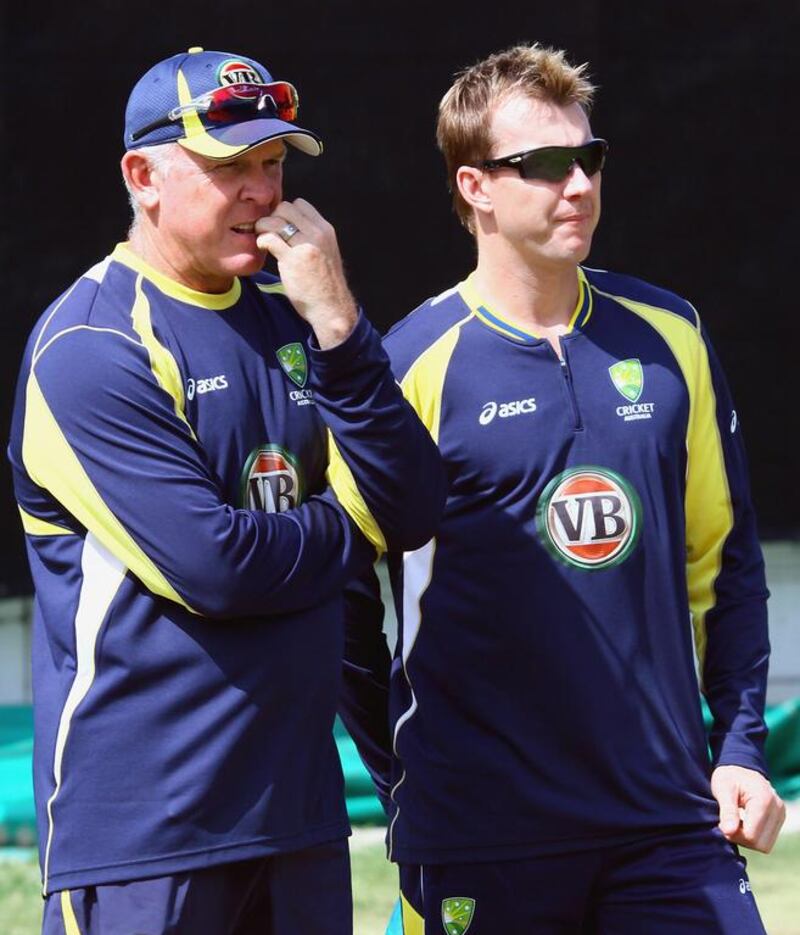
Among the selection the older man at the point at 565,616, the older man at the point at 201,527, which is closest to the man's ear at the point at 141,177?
the older man at the point at 201,527

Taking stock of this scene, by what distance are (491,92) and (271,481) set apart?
781mm

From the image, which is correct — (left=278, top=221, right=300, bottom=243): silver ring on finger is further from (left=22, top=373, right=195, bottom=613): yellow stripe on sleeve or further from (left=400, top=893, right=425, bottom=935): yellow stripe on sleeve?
(left=400, top=893, right=425, bottom=935): yellow stripe on sleeve

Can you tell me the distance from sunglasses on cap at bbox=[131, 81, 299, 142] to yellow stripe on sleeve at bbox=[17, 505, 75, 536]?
546 mm

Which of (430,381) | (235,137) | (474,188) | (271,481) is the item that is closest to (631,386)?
(430,381)

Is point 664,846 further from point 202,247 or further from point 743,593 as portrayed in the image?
point 202,247

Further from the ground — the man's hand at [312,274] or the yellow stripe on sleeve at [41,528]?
the man's hand at [312,274]

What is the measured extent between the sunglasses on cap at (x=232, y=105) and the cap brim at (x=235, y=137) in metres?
0.02

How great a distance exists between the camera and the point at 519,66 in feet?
9.70

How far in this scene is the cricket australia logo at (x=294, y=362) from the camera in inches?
104

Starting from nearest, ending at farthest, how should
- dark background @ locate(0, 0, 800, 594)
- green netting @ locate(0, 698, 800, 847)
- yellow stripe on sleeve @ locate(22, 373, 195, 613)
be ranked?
yellow stripe on sleeve @ locate(22, 373, 195, 613) < green netting @ locate(0, 698, 800, 847) < dark background @ locate(0, 0, 800, 594)

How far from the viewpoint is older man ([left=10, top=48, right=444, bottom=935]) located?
2.46 meters

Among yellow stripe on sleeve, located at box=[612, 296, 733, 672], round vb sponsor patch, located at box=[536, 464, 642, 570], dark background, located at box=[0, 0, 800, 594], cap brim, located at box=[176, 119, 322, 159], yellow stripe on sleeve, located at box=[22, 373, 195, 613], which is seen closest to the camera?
yellow stripe on sleeve, located at box=[22, 373, 195, 613]

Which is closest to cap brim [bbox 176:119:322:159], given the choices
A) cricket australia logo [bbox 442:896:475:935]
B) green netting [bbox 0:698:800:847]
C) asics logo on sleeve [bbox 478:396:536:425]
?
asics logo on sleeve [bbox 478:396:536:425]

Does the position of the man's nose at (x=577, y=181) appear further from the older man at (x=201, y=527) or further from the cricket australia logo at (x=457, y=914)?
the cricket australia logo at (x=457, y=914)
